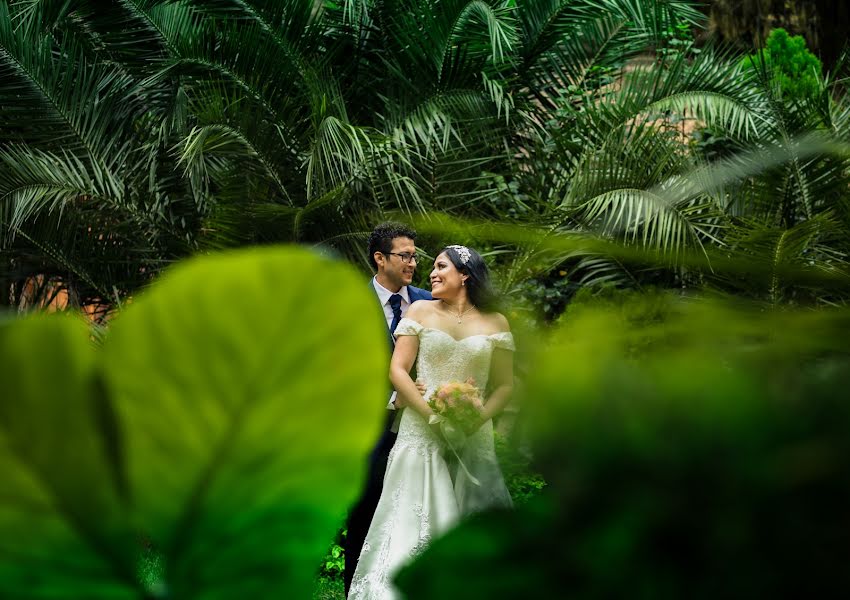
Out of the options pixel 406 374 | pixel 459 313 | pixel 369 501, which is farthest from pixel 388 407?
pixel 459 313

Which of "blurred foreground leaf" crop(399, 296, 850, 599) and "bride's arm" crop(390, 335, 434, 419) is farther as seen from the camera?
"bride's arm" crop(390, 335, 434, 419)

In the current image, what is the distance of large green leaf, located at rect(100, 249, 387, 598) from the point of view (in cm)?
27

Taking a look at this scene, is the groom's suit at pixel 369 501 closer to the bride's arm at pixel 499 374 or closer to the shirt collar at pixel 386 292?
the shirt collar at pixel 386 292

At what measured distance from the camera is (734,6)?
526 inches

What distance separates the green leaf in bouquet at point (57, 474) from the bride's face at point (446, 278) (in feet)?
17.6

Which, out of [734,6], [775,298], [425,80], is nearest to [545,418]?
[775,298]

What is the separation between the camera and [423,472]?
5723 mm

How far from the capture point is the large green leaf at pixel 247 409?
0.27 metres

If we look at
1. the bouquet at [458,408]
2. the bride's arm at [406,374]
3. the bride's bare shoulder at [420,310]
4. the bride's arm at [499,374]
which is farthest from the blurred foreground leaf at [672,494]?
the bride's bare shoulder at [420,310]

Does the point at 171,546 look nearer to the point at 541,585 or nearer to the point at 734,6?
the point at 541,585

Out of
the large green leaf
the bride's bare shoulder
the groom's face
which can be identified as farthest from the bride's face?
the large green leaf

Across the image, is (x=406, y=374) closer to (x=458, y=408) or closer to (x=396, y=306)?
(x=458, y=408)

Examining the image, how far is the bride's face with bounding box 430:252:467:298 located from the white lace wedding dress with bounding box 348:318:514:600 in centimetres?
24

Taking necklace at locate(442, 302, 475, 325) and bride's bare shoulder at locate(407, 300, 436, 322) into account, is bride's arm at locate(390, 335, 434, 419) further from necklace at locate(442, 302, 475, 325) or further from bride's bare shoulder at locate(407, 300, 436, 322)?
necklace at locate(442, 302, 475, 325)
